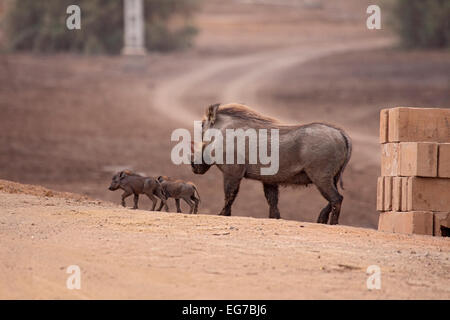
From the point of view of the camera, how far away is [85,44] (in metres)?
41.0

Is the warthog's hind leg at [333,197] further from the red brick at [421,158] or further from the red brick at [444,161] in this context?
the red brick at [444,161]

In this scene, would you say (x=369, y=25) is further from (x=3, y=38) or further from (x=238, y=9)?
(x=3, y=38)

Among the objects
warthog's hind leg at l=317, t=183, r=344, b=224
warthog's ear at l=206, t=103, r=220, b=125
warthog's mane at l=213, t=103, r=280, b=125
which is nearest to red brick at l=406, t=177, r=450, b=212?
warthog's hind leg at l=317, t=183, r=344, b=224

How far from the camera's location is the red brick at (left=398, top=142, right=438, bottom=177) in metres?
11.3

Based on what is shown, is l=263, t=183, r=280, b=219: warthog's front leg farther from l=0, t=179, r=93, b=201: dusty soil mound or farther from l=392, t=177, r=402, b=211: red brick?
l=0, t=179, r=93, b=201: dusty soil mound

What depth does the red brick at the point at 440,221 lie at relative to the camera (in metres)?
11.4

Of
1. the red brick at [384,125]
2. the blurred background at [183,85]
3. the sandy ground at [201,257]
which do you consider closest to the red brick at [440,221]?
the sandy ground at [201,257]

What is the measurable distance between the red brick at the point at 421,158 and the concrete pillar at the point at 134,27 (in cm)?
2483

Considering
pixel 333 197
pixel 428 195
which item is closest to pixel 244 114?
pixel 333 197

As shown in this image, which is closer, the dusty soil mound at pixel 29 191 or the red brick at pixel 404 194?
the red brick at pixel 404 194

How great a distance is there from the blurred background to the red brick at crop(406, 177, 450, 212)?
5783 mm

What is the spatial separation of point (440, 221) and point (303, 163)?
1.88 m

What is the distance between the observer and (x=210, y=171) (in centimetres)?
2227
